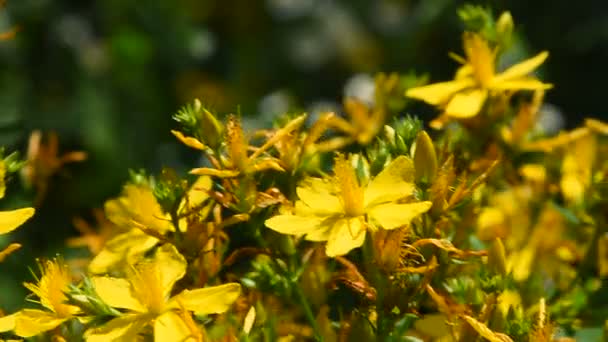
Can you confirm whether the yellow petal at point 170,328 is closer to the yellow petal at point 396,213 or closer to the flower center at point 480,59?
the yellow petal at point 396,213

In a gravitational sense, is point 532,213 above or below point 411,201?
below

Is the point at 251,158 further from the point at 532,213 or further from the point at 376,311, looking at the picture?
the point at 532,213

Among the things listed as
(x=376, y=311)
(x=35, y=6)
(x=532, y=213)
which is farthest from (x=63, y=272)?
(x=35, y=6)

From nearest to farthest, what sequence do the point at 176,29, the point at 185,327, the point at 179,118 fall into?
the point at 185,327 < the point at 179,118 < the point at 176,29

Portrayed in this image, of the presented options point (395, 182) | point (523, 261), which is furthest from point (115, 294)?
point (523, 261)

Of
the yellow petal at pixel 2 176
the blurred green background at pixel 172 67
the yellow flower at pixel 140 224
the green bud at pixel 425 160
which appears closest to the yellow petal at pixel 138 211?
the yellow flower at pixel 140 224

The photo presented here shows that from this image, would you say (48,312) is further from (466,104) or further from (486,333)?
(466,104)
